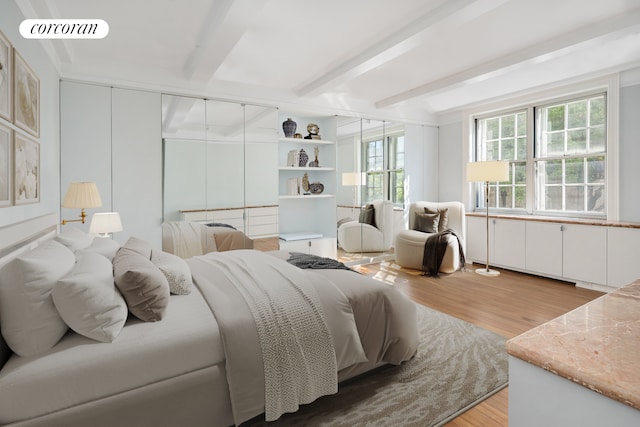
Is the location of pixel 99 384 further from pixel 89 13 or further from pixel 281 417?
pixel 89 13

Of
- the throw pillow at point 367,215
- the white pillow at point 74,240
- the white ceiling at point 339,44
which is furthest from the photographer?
the throw pillow at point 367,215

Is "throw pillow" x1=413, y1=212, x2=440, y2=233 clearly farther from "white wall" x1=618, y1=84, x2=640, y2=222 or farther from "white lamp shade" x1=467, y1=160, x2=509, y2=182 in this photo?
"white wall" x1=618, y1=84, x2=640, y2=222

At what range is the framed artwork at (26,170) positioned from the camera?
213 centimetres

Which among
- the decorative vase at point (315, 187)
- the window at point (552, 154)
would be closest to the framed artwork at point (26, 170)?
the decorative vase at point (315, 187)

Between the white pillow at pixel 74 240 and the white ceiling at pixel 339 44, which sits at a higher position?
the white ceiling at pixel 339 44

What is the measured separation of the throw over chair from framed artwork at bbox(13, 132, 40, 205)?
434 centimetres

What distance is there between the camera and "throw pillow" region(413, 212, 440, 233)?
17.1 ft

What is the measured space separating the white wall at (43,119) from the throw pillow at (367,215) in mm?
3898

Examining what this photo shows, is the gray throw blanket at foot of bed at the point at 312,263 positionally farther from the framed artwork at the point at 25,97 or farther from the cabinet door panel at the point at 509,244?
the cabinet door panel at the point at 509,244

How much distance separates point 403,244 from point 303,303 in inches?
137

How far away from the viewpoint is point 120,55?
3508 millimetres

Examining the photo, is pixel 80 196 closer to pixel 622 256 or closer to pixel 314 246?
pixel 314 246

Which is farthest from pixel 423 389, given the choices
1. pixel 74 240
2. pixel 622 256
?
pixel 622 256

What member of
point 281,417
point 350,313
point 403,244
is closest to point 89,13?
point 350,313
